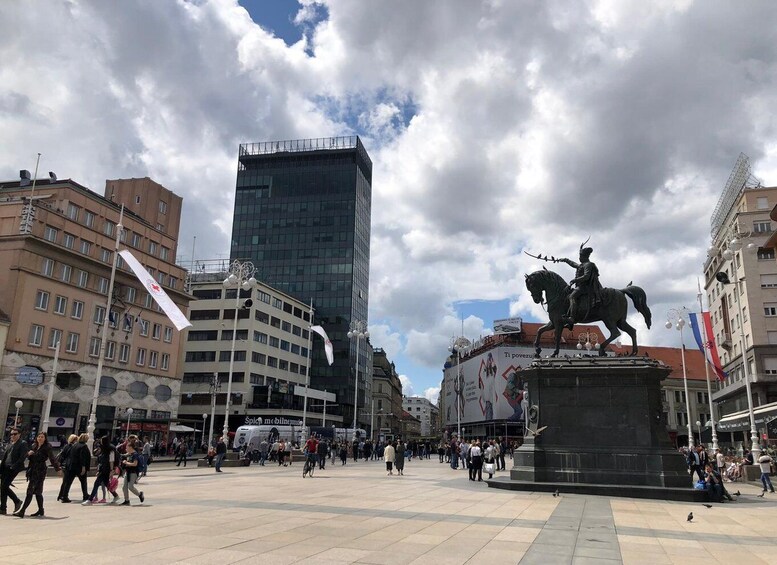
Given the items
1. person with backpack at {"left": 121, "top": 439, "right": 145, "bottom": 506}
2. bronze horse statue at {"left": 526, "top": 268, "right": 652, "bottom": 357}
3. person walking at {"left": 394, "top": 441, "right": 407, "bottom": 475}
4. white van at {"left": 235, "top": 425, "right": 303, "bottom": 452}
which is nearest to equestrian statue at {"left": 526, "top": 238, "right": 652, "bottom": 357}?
bronze horse statue at {"left": 526, "top": 268, "right": 652, "bottom": 357}

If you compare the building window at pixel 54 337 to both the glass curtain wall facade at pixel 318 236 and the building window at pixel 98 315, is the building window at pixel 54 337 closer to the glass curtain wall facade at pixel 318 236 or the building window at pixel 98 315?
the building window at pixel 98 315

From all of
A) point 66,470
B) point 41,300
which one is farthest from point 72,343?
point 66,470

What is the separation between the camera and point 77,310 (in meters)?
50.9

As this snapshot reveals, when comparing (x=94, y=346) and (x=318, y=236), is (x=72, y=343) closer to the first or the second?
(x=94, y=346)

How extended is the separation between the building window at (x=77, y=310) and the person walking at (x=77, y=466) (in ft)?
130

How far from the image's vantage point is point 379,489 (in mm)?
A: 20922

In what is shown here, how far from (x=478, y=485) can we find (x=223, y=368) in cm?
6266

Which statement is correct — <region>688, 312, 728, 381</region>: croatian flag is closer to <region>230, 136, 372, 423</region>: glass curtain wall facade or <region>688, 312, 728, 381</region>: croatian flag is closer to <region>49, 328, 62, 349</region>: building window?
<region>49, 328, 62, 349</region>: building window

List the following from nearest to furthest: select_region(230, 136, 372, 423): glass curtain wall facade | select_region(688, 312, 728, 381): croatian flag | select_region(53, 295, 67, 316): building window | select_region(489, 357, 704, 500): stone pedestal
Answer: select_region(489, 357, 704, 500): stone pedestal < select_region(688, 312, 728, 381): croatian flag < select_region(53, 295, 67, 316): building window < select_region(230, 136, 372, 423): glass curtain wall facade

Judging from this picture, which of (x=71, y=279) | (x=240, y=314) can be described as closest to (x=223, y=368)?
(x=240, y=314)

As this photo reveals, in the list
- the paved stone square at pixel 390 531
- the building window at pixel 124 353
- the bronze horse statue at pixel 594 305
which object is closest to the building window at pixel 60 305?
the building window at pixel 124 353

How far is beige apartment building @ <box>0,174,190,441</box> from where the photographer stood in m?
45.0

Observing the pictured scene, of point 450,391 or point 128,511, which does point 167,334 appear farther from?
point 450,391

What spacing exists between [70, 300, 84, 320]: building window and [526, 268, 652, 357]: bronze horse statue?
139ft
